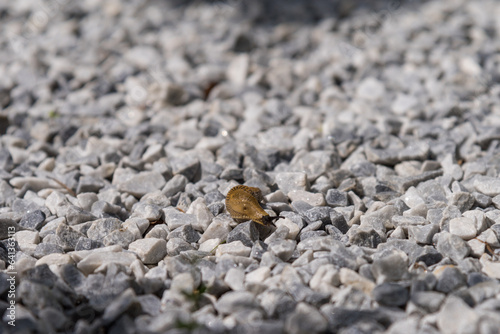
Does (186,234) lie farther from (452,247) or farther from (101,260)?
(452,247)

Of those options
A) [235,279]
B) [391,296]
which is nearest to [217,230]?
[235,279]

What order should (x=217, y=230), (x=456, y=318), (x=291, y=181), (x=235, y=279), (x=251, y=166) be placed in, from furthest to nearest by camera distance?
(x=251, y=166) < (x=291, y=181) < (x=217, y=230) < (x=235, y=279) < (x=456, y=318)

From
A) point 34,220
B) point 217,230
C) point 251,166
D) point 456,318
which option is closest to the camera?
point 456,318

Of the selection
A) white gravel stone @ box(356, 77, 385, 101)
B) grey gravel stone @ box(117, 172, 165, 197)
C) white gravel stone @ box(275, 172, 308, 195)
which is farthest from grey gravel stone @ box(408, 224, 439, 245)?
white gravel stone @ box(356, 77, 385, 101)

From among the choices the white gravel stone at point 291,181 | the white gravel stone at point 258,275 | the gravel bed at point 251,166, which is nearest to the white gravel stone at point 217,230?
the gravel bed at point 251,166

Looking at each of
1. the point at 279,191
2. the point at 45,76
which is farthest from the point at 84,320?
the point at 45,76

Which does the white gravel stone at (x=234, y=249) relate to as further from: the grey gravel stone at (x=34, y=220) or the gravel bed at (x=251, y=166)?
the grey gravel stone at (x=34, y=220)

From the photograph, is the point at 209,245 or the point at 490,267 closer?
the point at 490,267
